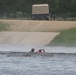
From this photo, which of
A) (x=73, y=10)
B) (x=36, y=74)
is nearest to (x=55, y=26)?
(x=36, y=74)

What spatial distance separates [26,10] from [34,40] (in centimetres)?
5798

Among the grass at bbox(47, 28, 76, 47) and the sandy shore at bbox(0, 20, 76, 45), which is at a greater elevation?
the grass at bbox(47, 28, 76, 47)

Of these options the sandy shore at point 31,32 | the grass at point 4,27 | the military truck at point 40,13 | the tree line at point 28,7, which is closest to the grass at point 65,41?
the sandy shore at point 31,32

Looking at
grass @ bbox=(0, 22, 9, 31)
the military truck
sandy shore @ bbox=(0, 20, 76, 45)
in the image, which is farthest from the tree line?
grass @ bbox=(0, 22, 9, 31)

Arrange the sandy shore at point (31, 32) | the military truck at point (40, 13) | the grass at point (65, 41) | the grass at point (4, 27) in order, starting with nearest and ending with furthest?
the grass at point (65, 41), the sandy shore at point (31, 32), the grass at point (4, 27), the military truck at point (40, 13)

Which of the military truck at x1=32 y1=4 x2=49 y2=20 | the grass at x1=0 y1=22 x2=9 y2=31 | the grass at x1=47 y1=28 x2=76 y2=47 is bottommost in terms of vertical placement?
the military truck at x1=32 y1=4 x2=49 y2=20

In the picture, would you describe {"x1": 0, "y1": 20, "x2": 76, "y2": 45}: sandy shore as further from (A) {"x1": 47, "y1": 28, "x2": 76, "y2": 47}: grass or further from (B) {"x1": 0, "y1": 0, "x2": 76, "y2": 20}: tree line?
(B) {"x1": 0, "y1": 0, "x2": 76, "y2": 20}: tree line

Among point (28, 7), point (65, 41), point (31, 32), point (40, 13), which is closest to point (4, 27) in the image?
point (31, 32)

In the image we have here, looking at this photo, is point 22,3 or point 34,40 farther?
point 22,3

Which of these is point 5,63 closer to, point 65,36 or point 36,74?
point 36,74

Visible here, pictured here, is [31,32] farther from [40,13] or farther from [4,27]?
[40,13]

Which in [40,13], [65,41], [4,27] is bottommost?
[40,13]

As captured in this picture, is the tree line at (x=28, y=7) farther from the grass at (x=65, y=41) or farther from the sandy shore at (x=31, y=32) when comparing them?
the grass at (x=65, y=41)

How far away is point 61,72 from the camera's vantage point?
11.6 metres
